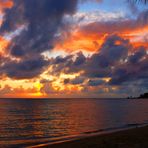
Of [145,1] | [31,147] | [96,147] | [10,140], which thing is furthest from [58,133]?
[145,1]

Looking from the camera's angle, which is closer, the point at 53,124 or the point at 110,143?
the point at 110,143

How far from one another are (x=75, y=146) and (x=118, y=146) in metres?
4.72

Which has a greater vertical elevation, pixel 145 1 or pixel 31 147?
pixel 145 1

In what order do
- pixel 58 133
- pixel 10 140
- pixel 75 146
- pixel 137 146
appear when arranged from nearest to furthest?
1. pixel 137 146
2. pixel 75 146
3. pixel 10 140
4. pixel 58 133

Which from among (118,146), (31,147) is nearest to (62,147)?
(31,147)

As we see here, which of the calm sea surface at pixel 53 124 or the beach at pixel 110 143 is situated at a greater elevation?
the beach at pixel 110 143

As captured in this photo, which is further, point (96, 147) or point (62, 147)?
point (62, 147)

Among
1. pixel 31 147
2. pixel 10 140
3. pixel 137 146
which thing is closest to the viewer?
pixel 137 146

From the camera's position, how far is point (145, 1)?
11.9 m

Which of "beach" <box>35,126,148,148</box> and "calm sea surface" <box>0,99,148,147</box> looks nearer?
"beach" <box>35,126,148,148</box>

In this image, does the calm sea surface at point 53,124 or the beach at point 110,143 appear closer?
the beach at point 110,143

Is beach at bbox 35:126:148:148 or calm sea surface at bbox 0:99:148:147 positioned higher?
beach at bbox 35:126:148:148

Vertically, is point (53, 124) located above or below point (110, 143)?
below

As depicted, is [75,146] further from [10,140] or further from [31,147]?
[10,140]
